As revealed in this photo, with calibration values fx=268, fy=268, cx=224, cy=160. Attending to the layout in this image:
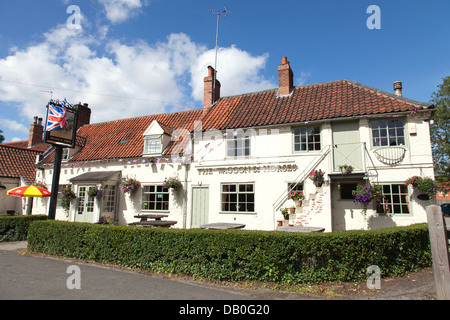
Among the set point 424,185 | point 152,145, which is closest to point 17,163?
point 152,145

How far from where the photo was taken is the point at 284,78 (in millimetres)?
16844

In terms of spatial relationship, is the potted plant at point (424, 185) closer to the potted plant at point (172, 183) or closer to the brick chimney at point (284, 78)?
the brick chimney at point (284, 78)

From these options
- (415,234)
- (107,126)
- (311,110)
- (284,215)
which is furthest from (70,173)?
(415,234)

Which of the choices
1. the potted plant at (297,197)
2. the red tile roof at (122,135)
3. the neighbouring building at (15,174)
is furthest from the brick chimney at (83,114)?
the potted plant at (297,197)

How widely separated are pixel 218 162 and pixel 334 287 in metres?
9.66

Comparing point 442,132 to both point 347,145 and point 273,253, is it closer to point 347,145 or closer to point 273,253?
point 347,145

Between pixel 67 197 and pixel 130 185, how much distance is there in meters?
5.37

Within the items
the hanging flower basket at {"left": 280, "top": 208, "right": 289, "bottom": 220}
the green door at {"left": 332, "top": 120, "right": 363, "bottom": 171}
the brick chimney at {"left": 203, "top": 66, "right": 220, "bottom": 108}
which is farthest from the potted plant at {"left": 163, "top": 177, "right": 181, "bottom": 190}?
the green door at {"left": 332, "top": 120, "right": 363, "bottom": 171}

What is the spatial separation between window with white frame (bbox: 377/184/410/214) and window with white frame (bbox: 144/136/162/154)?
496 inches

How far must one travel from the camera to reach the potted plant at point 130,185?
16688mm

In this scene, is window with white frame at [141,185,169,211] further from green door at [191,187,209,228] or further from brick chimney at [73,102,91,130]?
brick chimney at [73,102,91,130]

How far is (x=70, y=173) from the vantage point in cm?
1973

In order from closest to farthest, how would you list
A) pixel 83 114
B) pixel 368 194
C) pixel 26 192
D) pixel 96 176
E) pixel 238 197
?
pixel 368 194 < pixel 238 197 < pixel 26 192 < pixel 96 176 < pixel 83 114
